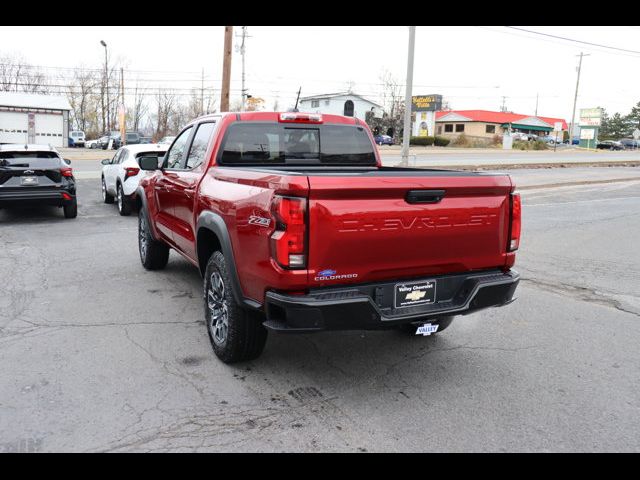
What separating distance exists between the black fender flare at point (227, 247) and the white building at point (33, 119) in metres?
46.9

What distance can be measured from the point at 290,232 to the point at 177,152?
3.22 metres

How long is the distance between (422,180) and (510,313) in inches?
113

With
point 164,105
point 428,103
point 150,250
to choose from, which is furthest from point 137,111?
point 150,250

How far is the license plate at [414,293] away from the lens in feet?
12.3

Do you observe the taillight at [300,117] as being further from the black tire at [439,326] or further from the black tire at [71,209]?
the black tire at [71,209]

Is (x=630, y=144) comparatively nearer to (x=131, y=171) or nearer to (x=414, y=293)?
(x=131, y=171)

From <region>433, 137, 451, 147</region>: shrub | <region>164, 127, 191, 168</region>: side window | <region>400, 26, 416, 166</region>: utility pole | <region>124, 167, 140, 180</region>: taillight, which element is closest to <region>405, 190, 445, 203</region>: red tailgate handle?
<region>164, 127, 191, 168</region>: side window

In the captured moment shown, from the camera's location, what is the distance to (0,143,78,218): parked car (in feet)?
36.3

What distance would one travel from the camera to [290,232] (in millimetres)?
3422

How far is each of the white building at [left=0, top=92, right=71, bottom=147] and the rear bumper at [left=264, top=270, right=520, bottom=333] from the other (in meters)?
48.1

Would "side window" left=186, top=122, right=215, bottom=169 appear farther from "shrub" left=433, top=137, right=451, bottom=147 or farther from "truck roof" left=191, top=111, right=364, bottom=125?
"shrub" left=433, top=137, right=451, bottom=147

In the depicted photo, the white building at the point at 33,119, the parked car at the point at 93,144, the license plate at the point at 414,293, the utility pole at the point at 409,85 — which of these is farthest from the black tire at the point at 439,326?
the parked car at the point at 93,144

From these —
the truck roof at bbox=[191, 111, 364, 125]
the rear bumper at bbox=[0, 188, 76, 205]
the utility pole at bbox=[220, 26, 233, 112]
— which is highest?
the utility pole at bbox=[220, 26, 233, 112]

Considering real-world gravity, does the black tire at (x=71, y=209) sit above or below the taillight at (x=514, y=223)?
below
